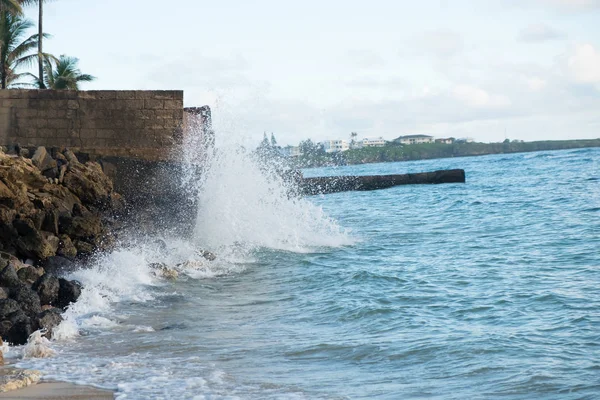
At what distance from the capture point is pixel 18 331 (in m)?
6.34

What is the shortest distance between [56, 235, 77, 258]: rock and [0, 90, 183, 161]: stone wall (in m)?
3.91

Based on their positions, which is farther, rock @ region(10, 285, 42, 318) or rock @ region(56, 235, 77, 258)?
rock @ region(56, 235, 77, 258)

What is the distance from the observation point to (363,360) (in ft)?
19.9

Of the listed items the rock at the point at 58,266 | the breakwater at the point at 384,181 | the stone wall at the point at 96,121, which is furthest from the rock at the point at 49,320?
the breakwater at the point at 384,181

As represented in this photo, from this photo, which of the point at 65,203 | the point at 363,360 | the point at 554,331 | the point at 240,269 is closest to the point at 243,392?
the point at 363,360

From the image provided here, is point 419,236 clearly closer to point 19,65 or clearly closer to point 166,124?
point 166,124

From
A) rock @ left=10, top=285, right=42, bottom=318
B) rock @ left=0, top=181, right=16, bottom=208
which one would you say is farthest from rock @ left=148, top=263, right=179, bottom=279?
rock @ left=10, top=285, right=42, bottom=318

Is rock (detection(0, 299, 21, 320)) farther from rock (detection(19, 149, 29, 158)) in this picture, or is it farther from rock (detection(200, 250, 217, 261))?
rock (detection(19, 149, 29, 158))

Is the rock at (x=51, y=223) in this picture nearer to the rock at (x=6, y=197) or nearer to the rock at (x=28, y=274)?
the rock at (x=6, y=197)

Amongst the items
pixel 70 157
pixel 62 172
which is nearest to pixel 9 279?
pixel 62 172

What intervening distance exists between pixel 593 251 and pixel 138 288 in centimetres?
637

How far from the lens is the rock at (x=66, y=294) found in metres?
7.87

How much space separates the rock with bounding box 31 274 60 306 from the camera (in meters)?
7.67

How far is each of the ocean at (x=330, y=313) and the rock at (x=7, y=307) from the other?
42cm
